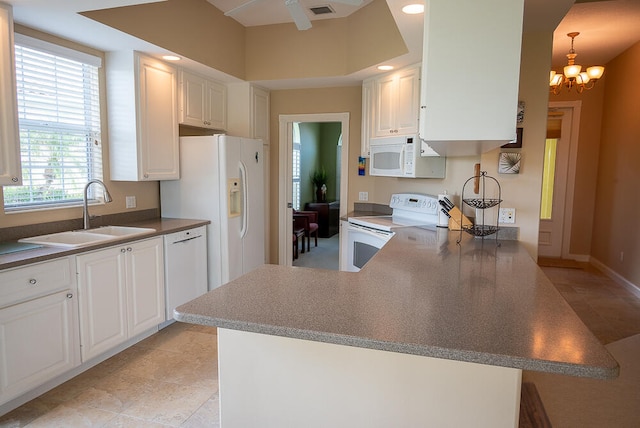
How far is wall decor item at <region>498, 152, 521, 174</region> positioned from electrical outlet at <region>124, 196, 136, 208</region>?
3187mm

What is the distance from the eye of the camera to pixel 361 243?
401 cm

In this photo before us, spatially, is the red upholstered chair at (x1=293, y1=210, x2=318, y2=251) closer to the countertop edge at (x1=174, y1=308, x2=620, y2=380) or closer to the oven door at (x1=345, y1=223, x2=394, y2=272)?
the oven door at (x1=345, y1=223, x2=394, y2=272)

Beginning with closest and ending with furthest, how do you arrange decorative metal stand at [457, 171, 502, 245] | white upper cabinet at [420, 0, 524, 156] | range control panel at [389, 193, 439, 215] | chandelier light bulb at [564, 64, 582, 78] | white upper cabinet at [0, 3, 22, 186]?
1. white upper cabinet at [420, 0, 524, 156]
2. white upper cabinet at [0, 3, 22, 186]
3. decorative metal stand at [457, 171, 502, 245]
4. range control panel at [389, 193, 439, 215]
5. chandelier light bulb at [564, 64, 582, 78]

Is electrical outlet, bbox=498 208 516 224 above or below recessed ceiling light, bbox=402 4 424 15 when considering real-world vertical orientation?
below

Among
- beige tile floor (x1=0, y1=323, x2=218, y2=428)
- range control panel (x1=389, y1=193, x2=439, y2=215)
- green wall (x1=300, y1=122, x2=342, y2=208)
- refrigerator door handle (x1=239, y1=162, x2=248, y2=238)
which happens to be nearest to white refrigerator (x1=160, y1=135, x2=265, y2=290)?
refrigerator door handle (x1=239, y1=162, x2=248, y2=238)

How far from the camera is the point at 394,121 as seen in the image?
3918 millimetres

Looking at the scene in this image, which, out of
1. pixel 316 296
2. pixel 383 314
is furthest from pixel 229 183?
pixel 383 314

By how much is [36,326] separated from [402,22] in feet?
9.48

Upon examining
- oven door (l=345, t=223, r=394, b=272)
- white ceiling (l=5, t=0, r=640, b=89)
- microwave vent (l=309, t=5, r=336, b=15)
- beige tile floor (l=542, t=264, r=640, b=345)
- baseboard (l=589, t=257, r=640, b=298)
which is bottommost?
beige tile floor (l=542, t=264, r=640, b=345)

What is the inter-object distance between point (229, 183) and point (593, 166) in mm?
5473

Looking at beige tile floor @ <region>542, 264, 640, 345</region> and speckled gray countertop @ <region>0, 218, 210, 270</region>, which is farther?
beige tile floor @ <region>542, 264, 640, 345</region>

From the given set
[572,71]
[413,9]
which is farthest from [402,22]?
[572,71]

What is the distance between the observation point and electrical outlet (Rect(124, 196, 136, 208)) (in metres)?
3.68

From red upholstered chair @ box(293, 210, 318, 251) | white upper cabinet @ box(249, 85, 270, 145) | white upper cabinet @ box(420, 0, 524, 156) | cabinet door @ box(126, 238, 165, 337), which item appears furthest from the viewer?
red upholstered chair @ box(293, 210, 318, 251)
